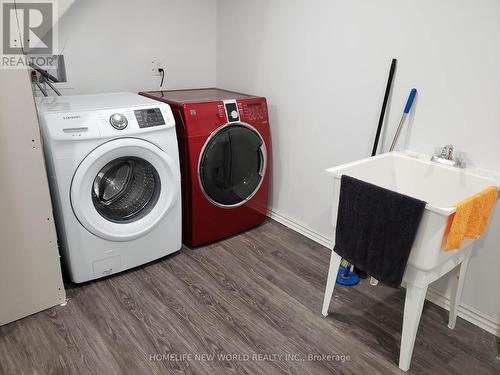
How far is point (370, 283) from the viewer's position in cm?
211

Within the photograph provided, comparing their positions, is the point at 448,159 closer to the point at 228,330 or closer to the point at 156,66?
the point at 228,330

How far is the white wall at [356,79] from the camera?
5.37 feet

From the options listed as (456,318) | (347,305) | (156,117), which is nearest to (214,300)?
(347,305)

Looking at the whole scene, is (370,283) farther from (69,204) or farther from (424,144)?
(69,204)

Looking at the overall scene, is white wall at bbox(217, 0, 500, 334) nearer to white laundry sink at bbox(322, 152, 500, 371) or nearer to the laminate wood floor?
white laundry sink at bbox(322, 152, 500, 371)

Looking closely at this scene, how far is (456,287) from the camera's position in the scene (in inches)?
67.4

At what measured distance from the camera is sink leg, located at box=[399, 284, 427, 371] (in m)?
1.44

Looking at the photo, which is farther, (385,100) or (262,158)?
(262,158)

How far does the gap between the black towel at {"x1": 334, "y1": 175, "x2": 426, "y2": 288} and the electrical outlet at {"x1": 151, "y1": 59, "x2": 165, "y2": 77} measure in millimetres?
1713

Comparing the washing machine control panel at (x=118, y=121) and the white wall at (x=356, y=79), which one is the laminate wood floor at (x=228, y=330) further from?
the washing machine control panel at (x=118, y=121)

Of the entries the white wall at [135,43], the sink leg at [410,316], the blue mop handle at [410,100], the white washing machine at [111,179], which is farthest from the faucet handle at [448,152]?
the white wall at [135,43]

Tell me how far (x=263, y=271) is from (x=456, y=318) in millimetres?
1010

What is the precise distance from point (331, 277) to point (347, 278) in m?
0.41

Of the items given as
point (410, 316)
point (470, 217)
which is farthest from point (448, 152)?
point (410, 316)
